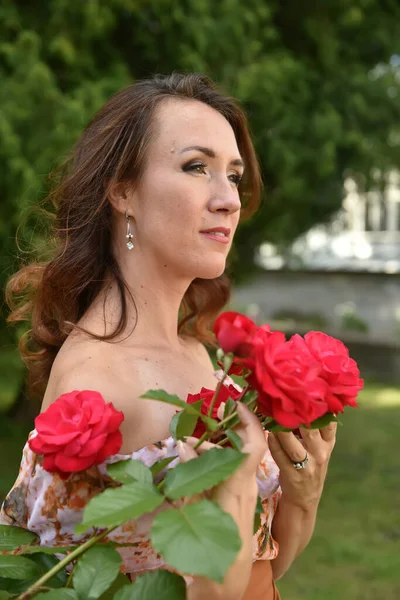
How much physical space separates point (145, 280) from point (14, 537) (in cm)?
73

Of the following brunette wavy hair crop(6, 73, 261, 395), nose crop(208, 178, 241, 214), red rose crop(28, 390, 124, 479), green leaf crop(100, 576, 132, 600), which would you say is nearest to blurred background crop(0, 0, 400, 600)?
brunette wavy hair crop(6, 73, 261, 395)

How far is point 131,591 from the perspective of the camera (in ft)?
4.09

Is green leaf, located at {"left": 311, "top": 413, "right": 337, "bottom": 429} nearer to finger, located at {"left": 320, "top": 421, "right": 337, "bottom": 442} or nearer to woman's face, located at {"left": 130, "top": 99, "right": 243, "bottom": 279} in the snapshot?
finger, located at {"left": 320, "top": 421, "right": 337, "bottom": 442}

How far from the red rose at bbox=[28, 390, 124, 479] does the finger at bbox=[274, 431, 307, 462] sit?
43 centimetres

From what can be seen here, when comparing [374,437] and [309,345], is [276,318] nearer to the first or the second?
[374,437]

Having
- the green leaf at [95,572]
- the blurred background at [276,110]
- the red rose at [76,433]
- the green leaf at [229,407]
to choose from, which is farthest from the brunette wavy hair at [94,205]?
the blurred background at [276,110]

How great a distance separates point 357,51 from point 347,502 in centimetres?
407

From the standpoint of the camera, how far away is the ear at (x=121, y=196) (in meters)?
2.03

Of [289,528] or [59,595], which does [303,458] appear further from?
[59,595]

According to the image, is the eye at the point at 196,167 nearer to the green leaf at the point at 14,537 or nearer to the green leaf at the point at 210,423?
the green leaf at the point at 210,423

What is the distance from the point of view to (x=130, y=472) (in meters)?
1.33

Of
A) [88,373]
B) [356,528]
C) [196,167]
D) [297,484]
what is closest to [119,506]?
[88,373]

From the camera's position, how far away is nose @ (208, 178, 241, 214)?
1.88m

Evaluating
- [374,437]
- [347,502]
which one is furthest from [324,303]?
[347,502]
